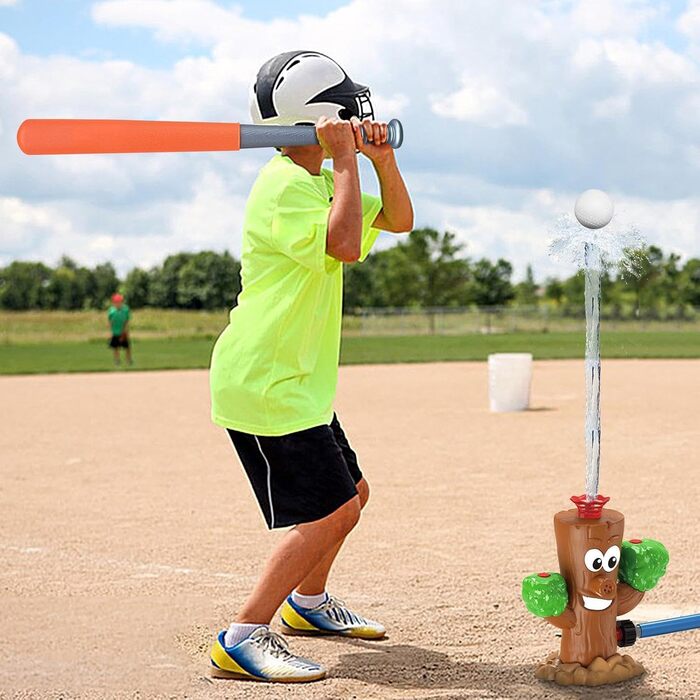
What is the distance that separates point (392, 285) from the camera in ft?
226

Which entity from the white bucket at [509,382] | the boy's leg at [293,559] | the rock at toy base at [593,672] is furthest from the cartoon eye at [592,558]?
the white bucket at [509,382]

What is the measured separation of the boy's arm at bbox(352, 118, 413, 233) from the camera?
12.2ft

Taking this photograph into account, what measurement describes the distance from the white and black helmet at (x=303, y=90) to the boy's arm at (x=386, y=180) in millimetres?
123

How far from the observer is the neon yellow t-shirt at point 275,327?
379cm

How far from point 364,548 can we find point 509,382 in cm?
704

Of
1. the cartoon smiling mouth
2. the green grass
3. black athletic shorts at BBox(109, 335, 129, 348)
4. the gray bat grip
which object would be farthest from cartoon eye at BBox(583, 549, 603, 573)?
black athletic shorts at BBox(109, 335, 129, 348)

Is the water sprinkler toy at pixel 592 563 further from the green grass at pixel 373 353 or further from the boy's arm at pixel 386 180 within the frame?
the green grass at pixel 373 353

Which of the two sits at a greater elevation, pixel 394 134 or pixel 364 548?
pixel 394 134

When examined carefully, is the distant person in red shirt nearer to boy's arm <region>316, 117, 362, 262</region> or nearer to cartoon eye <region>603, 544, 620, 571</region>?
boy's arm <region>316, 117, 362, 262</region>

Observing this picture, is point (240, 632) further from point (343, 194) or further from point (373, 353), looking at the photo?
point (373, 353)

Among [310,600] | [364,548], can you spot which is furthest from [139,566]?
[310,600]

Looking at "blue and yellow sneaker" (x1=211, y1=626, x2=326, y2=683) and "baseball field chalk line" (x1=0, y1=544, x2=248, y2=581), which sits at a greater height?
"blue and yellow sneaker" (x1=211, y1=626, x2=326, y2=683)

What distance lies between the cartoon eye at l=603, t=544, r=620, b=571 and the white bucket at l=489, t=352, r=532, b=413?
9.17 meters

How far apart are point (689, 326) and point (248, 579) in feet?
157
